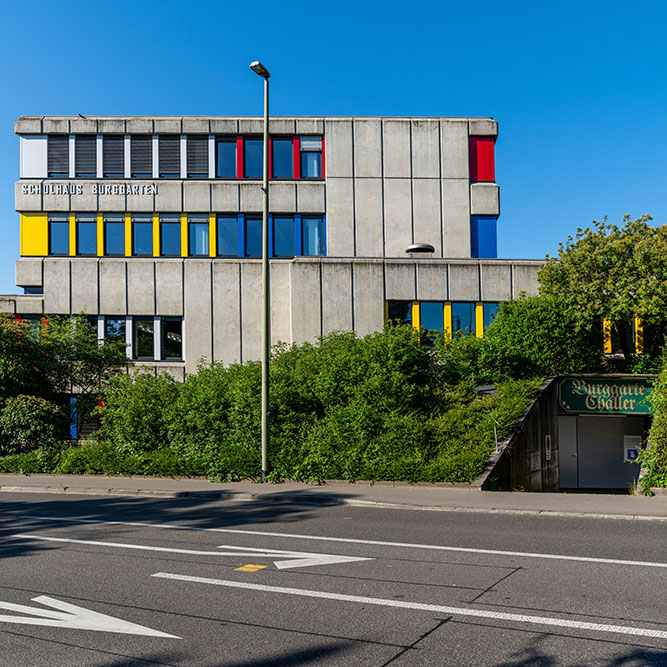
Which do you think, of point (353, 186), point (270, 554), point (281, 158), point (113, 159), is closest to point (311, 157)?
point (281, 158)

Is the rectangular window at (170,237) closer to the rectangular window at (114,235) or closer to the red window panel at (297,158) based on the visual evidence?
the rectangular window at (114,235)

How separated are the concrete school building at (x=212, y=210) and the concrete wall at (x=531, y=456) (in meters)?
11.8

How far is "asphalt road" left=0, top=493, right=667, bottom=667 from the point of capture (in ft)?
16.0

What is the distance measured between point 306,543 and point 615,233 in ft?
56.4

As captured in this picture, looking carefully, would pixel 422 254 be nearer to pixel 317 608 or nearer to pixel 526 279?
pixel 526 279

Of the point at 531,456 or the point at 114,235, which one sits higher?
the point at 114,235

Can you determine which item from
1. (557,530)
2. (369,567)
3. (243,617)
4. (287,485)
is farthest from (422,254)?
(243,617)

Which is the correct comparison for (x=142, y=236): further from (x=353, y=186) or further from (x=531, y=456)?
(x=531, y=456)

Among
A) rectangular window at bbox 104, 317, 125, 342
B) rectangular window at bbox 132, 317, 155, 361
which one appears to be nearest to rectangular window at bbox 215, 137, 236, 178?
rectangular window at bbox 132, 317, 155, 361

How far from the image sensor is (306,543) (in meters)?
8.78

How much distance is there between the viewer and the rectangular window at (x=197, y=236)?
30.2 m

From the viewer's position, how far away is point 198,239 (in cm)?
Result: 3023

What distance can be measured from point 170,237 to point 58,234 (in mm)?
5066

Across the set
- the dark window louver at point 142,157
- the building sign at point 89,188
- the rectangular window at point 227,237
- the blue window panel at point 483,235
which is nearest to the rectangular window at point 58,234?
the building sign at point 89,188
